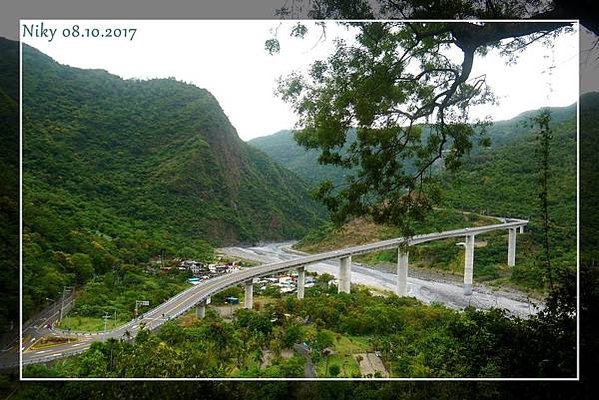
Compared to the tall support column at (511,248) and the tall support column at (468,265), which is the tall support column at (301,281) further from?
the tall support column at (511,248)

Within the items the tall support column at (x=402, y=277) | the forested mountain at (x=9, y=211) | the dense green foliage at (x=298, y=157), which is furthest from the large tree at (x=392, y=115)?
the forested mountain at (x=9, y=211)

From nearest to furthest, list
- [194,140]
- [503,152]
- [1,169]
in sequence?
[503,152] → [194,140] → [1,169]

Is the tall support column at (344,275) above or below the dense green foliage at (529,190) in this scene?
below

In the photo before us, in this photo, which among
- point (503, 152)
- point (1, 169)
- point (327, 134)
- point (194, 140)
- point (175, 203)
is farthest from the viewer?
point (1, 169)

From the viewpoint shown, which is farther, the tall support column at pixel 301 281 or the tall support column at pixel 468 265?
the tall support column at pixel 468 265

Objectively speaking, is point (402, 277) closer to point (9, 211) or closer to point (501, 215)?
point (501, 215)

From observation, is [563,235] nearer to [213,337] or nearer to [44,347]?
[213,337]

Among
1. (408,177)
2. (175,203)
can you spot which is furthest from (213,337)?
(408,177)
